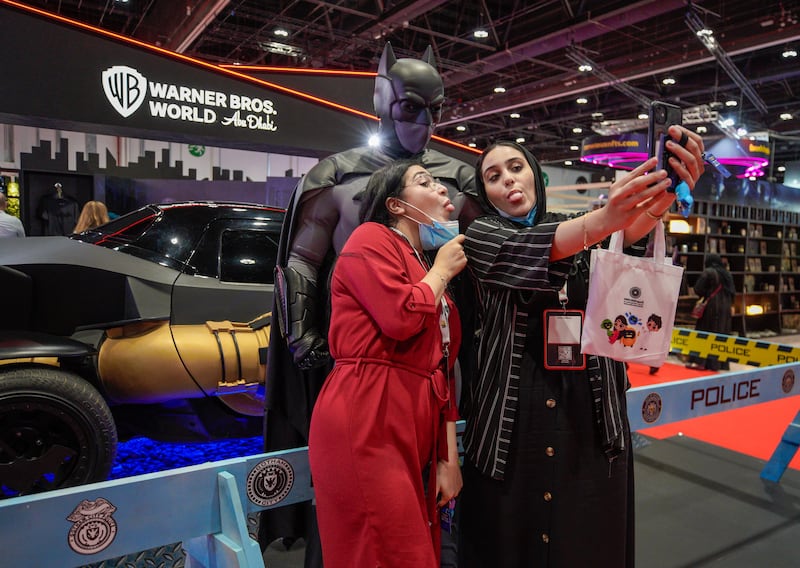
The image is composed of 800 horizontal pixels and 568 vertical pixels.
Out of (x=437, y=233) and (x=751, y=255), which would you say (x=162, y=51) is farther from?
(x=751, y=255)

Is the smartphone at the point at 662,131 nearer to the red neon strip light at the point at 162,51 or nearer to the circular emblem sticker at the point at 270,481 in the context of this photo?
the circular emblem sticker at the point at 270,481

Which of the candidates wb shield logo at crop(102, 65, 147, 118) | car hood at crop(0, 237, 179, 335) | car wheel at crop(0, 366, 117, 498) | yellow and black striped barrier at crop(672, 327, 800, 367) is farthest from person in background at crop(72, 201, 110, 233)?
yellow and black striped barrier at crop(672, 327, 800, 367)

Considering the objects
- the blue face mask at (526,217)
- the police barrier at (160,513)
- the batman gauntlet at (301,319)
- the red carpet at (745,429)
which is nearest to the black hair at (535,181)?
the blue face mask at (526,217)

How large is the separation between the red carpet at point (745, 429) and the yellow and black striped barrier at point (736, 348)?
0.59 metres

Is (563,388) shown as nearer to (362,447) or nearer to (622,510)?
(622,510)

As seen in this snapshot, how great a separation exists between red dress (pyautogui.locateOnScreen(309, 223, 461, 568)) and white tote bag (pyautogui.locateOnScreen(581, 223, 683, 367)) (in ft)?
Result: 1.23

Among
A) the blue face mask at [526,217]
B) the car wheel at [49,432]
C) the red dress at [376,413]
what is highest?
the blue face mask at [526,217]

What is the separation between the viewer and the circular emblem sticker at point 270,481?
5.46 ft

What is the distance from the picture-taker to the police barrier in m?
1.36

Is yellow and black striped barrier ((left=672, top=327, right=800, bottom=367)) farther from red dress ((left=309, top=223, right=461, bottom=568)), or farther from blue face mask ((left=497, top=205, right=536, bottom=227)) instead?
red dress ((left=309, top=223, right=461, bottom=568))

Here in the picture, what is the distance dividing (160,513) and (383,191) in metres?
0.97

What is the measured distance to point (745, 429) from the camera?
5.07m

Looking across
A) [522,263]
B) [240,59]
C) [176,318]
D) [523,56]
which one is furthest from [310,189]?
[240,59]

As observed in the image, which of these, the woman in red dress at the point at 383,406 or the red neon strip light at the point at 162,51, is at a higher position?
the red neon strip light at the point at 162,51
